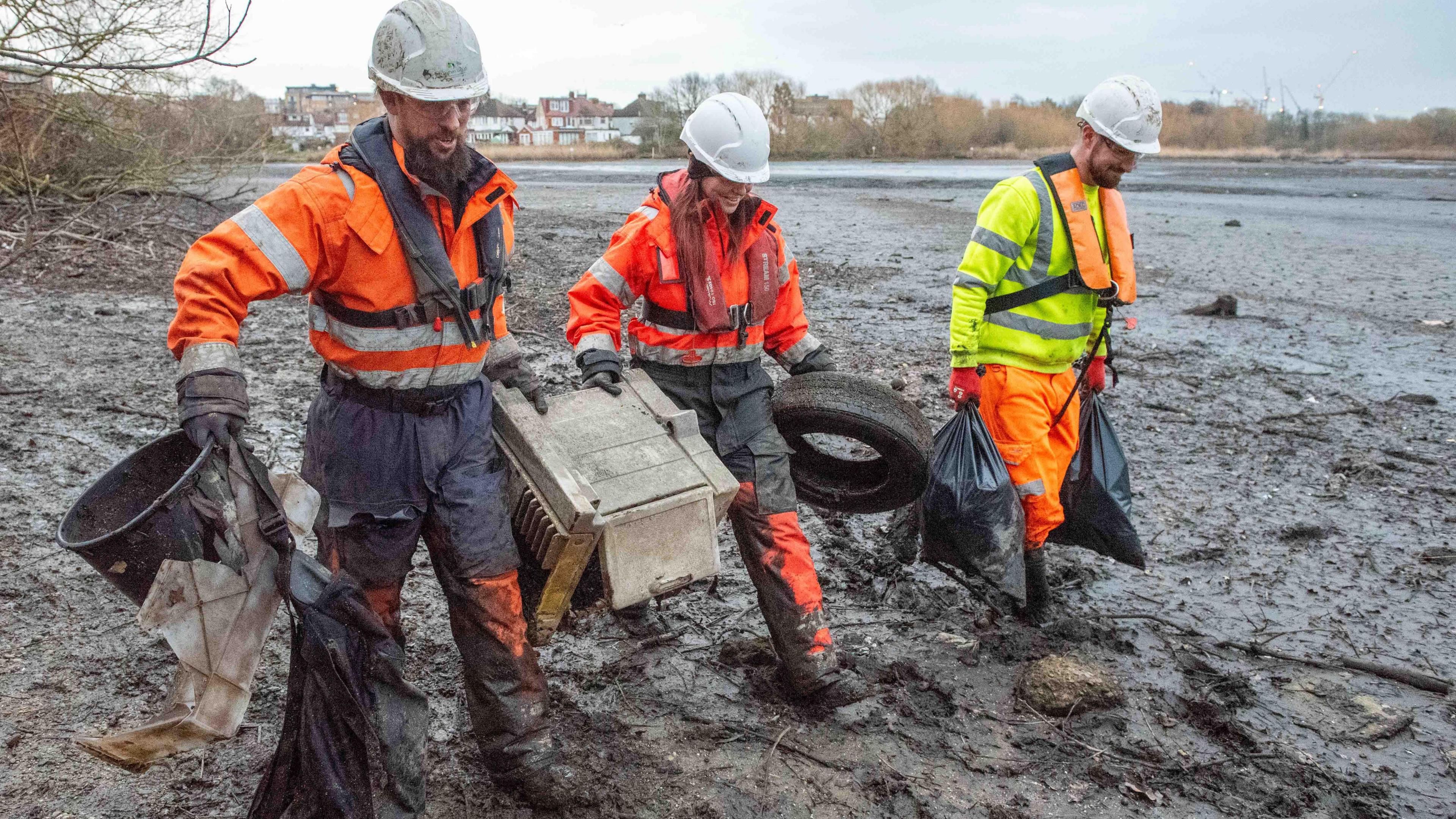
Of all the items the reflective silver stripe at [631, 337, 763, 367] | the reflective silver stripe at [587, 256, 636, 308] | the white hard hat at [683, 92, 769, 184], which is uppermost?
the white hard hat at [683, 92, 769, 184]

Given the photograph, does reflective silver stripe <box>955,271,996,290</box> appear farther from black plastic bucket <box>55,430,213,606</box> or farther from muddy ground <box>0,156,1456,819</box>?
black plastic bucket <box>55,430,213,606</box>

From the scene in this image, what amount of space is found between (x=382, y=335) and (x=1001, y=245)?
205 cm

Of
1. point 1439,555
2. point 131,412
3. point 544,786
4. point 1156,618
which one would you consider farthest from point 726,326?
point 131,412

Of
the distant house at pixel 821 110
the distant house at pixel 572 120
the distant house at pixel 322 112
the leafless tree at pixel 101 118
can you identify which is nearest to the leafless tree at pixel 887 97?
the distant house at pixel 821 110

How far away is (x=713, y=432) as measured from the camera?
3.04 metres

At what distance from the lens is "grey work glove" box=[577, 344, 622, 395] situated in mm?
2855

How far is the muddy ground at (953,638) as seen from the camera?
2686mm

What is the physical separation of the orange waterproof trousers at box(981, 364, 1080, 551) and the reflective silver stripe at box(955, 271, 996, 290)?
280mm

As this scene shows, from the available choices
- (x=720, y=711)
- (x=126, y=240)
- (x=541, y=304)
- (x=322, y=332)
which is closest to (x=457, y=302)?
(x=322, y=332)

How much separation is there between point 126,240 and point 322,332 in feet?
30.3

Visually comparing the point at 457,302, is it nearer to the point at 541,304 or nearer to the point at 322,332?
the point at 322,332

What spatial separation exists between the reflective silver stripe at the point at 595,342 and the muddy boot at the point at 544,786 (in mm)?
1168

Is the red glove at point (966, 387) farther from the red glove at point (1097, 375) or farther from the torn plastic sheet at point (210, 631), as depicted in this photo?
the torn plastic sheet at point (210, 631)

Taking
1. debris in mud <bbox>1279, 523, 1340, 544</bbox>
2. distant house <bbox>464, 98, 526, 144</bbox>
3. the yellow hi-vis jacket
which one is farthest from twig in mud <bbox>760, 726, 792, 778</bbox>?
distant house <bbox>464, 98, 526, 144</bbox>
